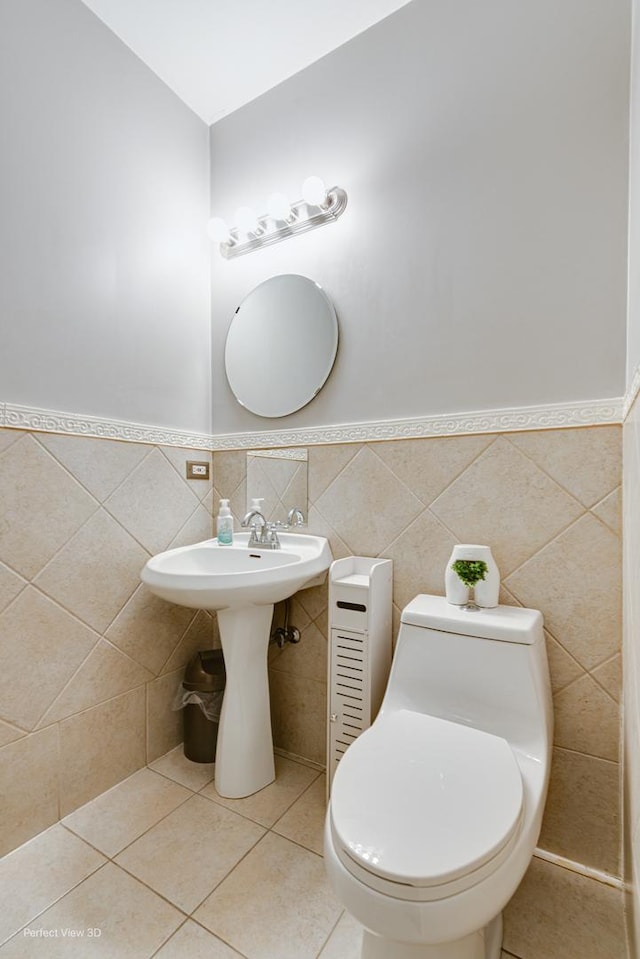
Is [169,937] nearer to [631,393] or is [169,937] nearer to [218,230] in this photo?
[631,393]

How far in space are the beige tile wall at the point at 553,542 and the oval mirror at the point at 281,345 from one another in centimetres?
37

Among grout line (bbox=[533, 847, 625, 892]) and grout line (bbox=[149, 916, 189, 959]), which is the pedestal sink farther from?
grout line (bbox=[533, 847, 625, 892])

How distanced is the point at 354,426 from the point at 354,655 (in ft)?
2.45

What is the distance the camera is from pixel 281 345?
1.73 m

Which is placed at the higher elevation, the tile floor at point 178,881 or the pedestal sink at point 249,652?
the pedestal sink at point 249,652

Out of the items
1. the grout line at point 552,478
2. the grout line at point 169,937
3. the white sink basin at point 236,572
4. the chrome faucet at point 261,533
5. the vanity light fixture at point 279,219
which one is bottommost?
the grout line at point 169,937

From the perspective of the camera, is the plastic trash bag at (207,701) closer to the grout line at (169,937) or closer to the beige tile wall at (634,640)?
the grout line at (169,937)

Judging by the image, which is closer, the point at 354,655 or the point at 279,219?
the point at 354,655

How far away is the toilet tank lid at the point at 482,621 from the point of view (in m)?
1.08

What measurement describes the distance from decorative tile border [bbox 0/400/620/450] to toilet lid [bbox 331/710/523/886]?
0.82 metres

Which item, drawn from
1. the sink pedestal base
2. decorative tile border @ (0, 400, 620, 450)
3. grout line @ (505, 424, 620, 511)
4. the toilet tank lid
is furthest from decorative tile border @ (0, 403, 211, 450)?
grout line @ (505, 424, 620, 511)

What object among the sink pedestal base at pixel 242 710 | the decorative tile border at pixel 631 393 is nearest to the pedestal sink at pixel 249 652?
the sink pedestal base at pixel 242 710

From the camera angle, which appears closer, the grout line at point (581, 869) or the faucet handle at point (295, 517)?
the grout line at point (581, 869)

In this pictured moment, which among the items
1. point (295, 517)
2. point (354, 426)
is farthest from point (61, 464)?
point (354, 426)
